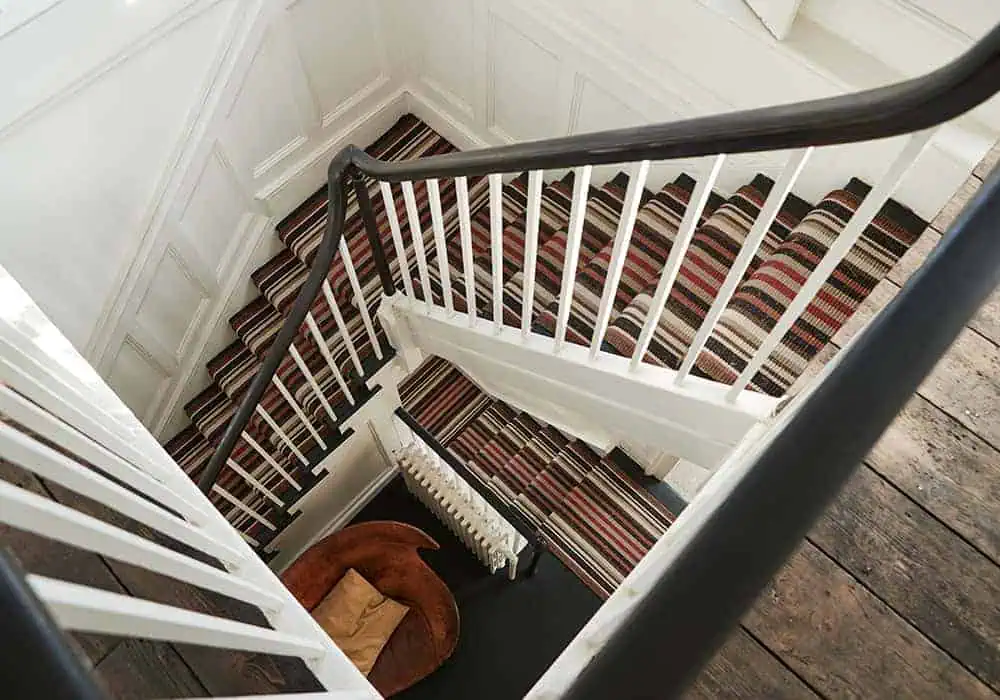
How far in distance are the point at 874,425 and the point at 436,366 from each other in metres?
3.18

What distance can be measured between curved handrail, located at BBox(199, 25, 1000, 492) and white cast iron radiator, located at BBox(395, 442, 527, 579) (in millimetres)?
1723

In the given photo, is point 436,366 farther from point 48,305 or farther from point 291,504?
point 48,305

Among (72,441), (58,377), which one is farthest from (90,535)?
(58,377)

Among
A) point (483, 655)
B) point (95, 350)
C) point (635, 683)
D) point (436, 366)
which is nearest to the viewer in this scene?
point (635, 683)

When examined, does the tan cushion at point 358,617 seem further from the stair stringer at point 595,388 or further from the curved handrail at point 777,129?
the curved handrail at point 777,129

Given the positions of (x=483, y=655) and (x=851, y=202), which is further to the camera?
(x=483, y=655)

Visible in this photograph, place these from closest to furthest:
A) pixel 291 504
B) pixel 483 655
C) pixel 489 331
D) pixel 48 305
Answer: pixel 489 331, pixel 48 305, pixel 291 504, pixel 483 655

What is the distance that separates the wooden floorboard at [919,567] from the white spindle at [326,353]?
1.64 meters

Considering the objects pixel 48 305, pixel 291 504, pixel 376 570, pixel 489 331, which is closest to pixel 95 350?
pixel 48 305

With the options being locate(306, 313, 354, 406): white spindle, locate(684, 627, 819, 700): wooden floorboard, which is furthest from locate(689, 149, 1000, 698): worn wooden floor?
locate(306, 313, 354, 406): white spindle

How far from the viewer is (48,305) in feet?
8.53

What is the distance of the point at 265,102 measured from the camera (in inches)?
119

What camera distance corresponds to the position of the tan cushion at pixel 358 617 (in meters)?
3.05

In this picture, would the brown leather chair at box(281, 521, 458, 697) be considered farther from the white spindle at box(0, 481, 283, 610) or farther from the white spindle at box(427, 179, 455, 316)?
the white spindle at box(0, 481, 283, 610)
